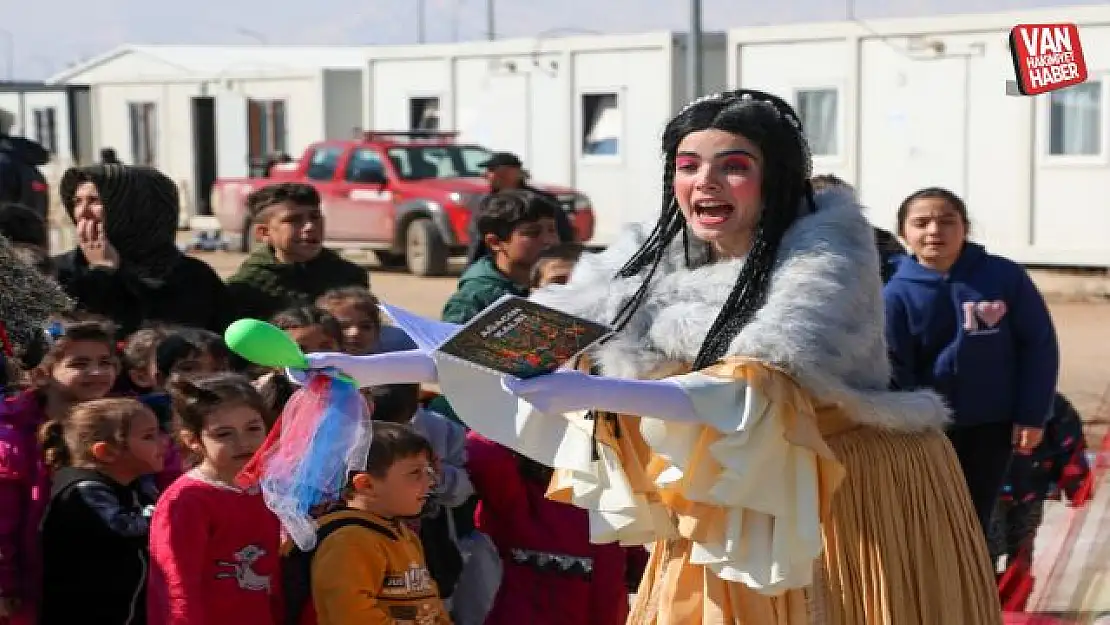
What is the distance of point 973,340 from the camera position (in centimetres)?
588

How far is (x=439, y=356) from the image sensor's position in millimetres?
3084

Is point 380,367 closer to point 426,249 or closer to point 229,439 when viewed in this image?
point 229,439

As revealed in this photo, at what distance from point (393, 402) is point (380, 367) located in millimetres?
1732

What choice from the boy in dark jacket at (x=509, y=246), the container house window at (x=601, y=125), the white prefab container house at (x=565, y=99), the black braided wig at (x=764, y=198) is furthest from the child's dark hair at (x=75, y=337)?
the container house window at (x=601, y=125)

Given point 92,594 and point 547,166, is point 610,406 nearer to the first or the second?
point 92,594

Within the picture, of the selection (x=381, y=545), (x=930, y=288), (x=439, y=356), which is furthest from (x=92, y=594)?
(x=930, y=288)

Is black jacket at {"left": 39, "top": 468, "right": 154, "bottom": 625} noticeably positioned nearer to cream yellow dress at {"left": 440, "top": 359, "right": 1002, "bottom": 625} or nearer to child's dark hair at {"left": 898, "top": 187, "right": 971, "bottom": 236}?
cream yellow dress at {"left": 440, "top": 359, "right": 1002, "bottom": 625}

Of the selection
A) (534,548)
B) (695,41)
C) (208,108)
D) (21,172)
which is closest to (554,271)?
(534,548)

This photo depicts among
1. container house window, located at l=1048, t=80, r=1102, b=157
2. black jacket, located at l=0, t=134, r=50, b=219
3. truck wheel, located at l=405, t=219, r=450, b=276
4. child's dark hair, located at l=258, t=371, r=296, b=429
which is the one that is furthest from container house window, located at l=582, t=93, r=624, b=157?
child's dark hair, located at l=258, t=371, r=296, b=429

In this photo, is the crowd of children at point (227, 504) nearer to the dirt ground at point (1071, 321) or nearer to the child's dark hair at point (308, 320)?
the child's dark hair at point (308, 320)

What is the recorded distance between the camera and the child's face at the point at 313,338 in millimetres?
5031

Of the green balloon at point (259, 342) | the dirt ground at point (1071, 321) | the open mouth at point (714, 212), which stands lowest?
the dirt ground at point (1071, 321)

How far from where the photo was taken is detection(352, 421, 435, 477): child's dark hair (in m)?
4.48

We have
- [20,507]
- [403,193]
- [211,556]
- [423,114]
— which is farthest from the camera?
[423,114]
